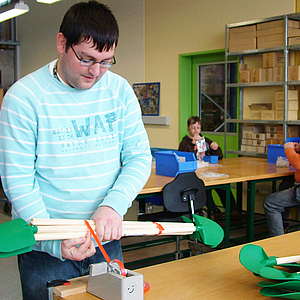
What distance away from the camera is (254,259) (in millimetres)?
1291

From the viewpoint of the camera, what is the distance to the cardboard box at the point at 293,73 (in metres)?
4.61

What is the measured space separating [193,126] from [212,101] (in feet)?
5.53

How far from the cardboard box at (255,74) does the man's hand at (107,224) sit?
4.18 metres

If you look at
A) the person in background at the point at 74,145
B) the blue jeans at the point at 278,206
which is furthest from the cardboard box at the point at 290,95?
the person in background at the point at 74,145

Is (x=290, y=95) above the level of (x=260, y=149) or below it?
above

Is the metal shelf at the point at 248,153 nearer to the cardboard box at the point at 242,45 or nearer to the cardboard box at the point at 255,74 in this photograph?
the cardboard box at the point at 255,74

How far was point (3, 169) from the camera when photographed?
1222 mm

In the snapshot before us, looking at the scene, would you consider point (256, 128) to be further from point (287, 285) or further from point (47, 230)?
point (47, 230)

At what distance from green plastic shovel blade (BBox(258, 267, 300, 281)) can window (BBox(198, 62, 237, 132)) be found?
4.78m

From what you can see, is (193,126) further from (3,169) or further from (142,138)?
(3,169)

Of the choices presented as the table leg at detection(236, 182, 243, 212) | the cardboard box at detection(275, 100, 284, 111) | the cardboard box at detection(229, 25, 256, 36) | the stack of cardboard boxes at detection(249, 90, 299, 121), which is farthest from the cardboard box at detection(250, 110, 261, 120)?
the cardboard box at detection(229, 25, 256, 36)

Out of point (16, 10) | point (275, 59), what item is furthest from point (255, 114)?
point (16, 10)

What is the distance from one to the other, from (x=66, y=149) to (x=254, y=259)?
26.3 inches

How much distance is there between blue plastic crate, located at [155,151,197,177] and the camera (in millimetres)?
3405
